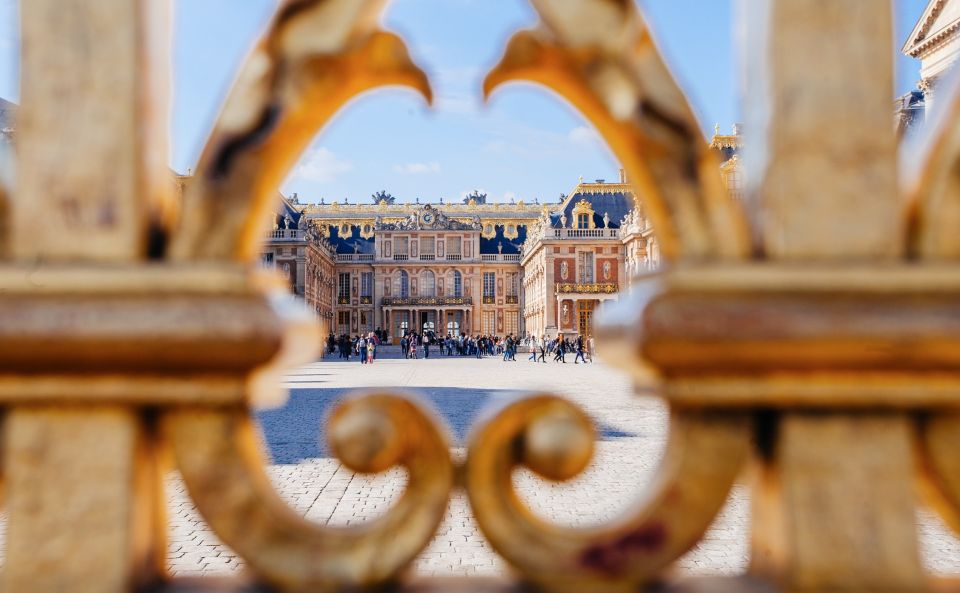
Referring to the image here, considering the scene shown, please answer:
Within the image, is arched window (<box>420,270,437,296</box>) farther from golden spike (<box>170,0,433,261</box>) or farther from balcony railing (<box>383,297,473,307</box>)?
golden spike (<box>170,0,433,261</box>)

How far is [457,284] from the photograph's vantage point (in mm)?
55500

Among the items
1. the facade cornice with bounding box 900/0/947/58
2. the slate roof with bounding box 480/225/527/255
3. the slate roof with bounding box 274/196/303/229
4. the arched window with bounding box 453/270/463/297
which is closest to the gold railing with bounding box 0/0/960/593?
the facade cornice with bounding box 900/0/947/58

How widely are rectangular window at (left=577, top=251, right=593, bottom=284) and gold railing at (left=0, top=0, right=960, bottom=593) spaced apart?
41.7 meters

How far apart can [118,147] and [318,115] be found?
0.19m

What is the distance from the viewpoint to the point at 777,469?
0.64 m

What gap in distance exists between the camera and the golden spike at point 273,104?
0.64 m

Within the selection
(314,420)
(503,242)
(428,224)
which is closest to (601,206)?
(503,242)

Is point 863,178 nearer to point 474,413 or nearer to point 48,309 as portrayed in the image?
point 48,309

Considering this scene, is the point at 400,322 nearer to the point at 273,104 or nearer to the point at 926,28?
the point at 926,28

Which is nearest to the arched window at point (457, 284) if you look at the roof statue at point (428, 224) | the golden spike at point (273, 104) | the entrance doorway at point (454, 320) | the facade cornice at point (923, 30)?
the entrance doorway at point (454, 320)

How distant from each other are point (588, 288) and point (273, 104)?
136 ft

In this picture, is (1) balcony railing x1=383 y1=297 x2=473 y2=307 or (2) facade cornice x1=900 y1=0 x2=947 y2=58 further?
(1) balcony railing x1=383 y1=297 x2=473 y2=307

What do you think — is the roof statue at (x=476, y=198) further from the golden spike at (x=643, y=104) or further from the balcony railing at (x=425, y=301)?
the golden spike at (x=643, y=104)

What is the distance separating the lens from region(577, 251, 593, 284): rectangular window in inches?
1655
